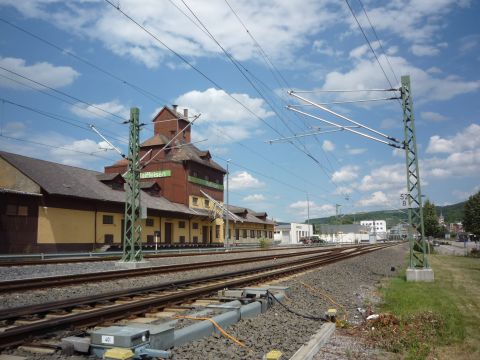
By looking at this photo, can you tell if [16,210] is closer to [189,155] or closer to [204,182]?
[189,155]

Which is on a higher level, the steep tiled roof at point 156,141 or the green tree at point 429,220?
the steep tiled roof at point 156,141

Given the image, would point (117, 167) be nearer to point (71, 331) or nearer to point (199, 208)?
point (199, 208)

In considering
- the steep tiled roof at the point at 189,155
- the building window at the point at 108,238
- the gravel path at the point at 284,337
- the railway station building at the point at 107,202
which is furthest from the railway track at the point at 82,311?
the steep tiled roof at the point at 189,155

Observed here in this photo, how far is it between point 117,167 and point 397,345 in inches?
2155

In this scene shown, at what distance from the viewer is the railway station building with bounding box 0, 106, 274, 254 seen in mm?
31375

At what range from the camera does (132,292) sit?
11.5m

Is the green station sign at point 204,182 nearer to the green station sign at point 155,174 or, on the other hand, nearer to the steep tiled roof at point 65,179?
the green station sign at point 155,174

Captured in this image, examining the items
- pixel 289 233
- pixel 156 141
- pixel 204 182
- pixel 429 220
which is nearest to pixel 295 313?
pixel 204 182

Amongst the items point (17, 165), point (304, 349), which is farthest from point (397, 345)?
point (17, 165)

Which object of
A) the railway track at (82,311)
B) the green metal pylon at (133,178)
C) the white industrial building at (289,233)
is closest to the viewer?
the railway track at (82,311)

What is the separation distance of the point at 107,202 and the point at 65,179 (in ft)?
13.3

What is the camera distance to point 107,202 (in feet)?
124

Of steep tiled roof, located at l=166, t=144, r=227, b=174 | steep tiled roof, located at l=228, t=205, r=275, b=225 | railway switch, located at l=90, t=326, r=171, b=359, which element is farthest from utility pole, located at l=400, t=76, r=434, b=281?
steep tiled roof, located at l=228, t=205, r=275, b=225

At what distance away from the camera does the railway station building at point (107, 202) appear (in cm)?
3138
